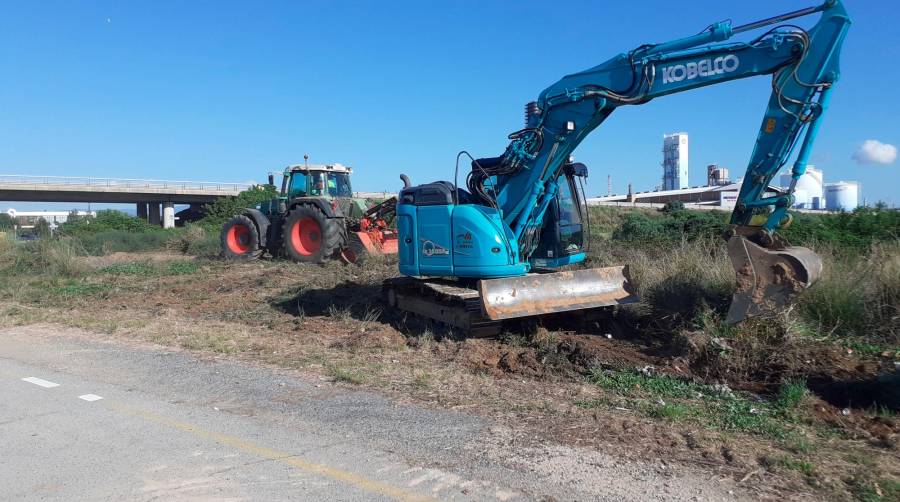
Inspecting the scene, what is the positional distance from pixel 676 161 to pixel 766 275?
238 feet

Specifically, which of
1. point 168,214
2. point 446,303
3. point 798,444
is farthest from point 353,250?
point 168,214

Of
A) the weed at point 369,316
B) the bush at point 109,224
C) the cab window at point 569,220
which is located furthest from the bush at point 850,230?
the bush at point 109,224

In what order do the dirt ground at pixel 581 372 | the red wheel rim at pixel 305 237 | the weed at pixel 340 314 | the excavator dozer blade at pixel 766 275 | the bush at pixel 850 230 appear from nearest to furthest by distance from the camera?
the dirt ground at pixel 581 372
the excavator dozer blade at pixel 766 275
the weed at pixel 340 314
the bush at pixel 850 230
the red wheel rim at pixel 305 237

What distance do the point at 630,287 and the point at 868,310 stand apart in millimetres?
2827

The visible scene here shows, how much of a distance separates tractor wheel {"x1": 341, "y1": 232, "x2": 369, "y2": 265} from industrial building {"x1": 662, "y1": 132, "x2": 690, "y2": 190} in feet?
206

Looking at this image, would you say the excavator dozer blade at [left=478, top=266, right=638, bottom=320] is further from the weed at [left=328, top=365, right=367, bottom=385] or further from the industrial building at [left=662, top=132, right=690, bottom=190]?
the industrial building at [left=662, top=132, right=690, bottom=190]

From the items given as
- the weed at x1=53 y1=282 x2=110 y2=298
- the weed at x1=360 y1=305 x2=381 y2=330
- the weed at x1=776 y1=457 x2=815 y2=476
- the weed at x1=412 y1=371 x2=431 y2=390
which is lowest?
the weed at x1=776 y1=457 x2=815 y2=476

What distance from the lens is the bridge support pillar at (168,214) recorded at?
62375 mm

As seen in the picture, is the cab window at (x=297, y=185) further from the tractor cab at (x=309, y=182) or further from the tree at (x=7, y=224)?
the tree at (x=7, y=224)

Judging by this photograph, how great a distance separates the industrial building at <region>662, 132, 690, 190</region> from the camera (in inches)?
2970

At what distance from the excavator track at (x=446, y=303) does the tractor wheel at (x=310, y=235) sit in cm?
721

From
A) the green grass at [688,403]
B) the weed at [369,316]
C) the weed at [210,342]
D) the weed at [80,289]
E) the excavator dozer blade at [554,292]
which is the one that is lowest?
the green grass at [688,403]

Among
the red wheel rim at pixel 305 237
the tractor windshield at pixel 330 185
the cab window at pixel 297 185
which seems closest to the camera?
the red wheel rim at pixel 305 237

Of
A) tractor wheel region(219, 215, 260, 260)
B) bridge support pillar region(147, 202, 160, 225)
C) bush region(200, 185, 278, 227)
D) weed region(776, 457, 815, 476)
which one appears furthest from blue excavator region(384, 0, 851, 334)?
bridge support pillar region(147, 202, 160, 225)
